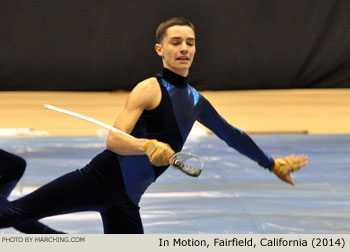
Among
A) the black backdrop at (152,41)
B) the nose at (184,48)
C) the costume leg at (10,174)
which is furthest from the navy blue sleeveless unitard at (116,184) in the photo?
the black backdrop at (152,41)

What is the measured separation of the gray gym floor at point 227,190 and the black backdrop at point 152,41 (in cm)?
378

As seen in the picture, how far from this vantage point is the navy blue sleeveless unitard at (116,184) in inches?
120

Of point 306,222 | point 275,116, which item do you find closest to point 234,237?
point 306,222

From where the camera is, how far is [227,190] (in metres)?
4.97

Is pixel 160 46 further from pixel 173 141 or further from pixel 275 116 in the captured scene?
pixel 275 116

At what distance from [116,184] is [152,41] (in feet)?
23.8

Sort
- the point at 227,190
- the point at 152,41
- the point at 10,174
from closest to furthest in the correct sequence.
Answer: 1. the point at 10,174
2. the point at 227,190
3. the point at 152,41

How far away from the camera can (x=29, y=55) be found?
10195mm

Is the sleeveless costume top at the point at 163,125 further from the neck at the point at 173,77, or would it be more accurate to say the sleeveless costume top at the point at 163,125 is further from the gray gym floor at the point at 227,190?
the gray gym floor at the point at 227,190

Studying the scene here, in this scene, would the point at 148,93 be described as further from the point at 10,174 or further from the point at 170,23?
the point at 10,174

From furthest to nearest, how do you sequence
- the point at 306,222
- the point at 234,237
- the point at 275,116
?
the point at 275,116, the point at 306,222, the point at 234,237

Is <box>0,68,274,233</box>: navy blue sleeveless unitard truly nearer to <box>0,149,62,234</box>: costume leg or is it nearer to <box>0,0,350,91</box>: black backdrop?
<box>0,149,62,234</box>: costume leg

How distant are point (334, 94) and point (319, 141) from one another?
383 centimetres

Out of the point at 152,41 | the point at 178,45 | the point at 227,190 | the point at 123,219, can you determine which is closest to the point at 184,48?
the point at 178,45
